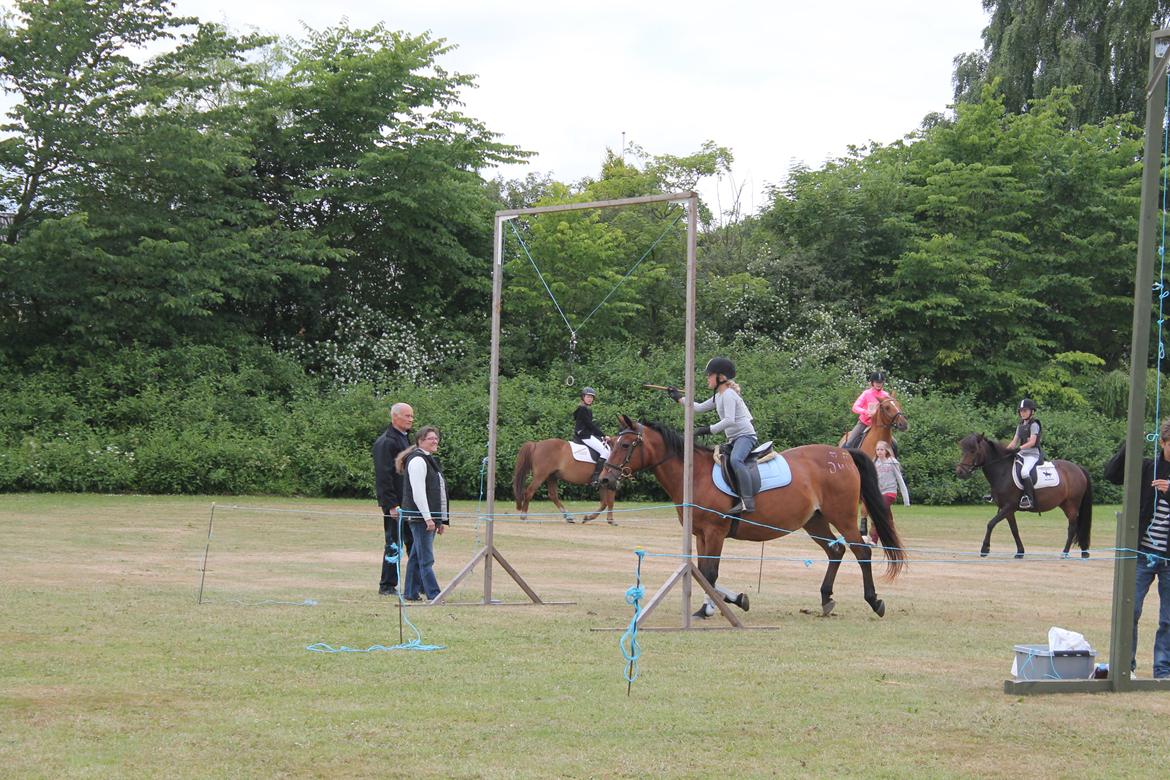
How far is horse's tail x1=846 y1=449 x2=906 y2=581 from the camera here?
506 inches

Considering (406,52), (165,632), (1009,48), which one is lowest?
(165,632)

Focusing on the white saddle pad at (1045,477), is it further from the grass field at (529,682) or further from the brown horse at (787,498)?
the brown horse at (787,498)

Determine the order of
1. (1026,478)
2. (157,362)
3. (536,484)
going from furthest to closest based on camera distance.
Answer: (157,362)
(536,484)
(1026,478)

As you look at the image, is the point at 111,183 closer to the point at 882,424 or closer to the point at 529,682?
the point at 882,424

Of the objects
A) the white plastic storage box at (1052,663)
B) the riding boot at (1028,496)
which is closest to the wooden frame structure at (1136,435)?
the white plastic storage box at (1052,663)

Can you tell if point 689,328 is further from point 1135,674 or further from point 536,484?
point 536,484

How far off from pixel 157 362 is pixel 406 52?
38.3 feet

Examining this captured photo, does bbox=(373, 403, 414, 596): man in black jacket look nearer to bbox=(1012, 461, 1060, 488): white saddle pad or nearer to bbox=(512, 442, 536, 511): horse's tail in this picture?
bbox=(1012, 461, 1060, 488): white saddle pad

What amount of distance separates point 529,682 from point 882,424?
459 inches

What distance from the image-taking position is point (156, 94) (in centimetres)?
3134

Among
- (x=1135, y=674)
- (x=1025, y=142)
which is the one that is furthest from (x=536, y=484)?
(x=1025, y=142)

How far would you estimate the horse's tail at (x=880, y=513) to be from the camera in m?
12.8

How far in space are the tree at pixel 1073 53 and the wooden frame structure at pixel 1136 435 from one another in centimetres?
3579

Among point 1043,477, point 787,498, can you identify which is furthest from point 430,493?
point 1043,477
